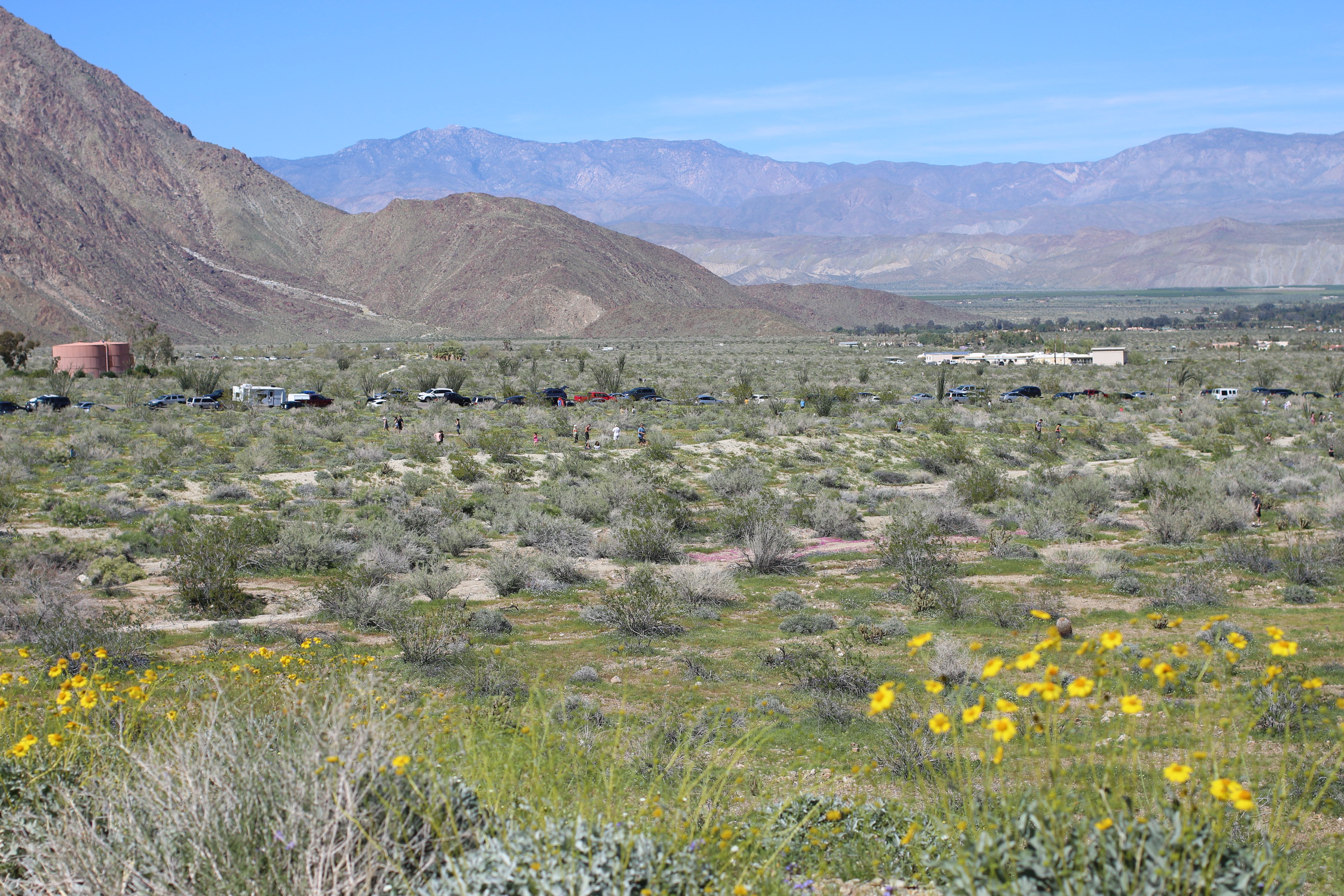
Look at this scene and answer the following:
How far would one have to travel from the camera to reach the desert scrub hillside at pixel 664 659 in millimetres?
4316

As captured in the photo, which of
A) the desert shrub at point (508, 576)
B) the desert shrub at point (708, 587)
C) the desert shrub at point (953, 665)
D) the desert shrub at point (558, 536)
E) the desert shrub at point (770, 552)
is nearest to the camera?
the desert shrub at point (953, 665)

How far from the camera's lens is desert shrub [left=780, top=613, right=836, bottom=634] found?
13.6m

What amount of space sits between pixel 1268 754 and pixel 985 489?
15429 millimetres

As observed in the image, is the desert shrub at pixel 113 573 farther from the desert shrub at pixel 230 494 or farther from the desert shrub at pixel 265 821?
the desert shrub at pixel 265 821

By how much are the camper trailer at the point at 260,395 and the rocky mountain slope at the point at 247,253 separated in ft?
218

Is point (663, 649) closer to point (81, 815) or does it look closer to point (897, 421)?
point (81, 815)

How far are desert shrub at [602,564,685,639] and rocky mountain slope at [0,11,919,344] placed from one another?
103 metres

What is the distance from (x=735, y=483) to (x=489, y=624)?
13.5m

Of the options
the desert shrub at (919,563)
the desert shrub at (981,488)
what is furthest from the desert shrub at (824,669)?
the desert shrub at (981,488)

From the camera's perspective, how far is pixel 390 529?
1878 cm

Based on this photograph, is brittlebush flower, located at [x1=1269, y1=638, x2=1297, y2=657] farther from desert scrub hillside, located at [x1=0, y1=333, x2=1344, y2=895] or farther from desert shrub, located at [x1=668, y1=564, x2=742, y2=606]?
desert shrub, located at [x1=668, y1=564, x2=742, y2=606]

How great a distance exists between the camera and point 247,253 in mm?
140500

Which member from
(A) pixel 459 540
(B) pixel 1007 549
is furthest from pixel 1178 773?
(A) pixel 459 540

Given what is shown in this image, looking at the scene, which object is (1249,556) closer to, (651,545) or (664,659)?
(651,545)
